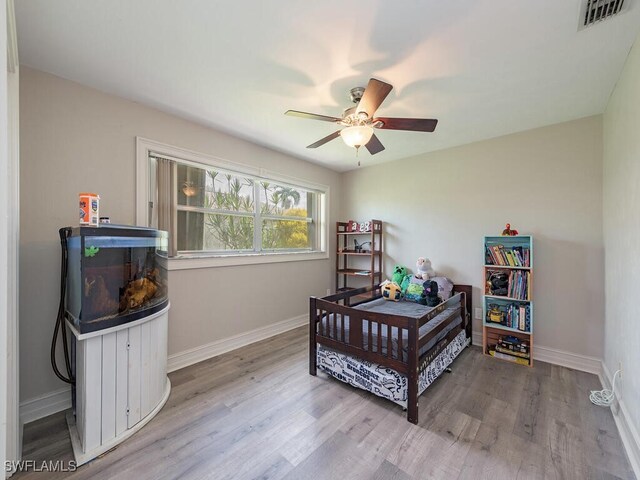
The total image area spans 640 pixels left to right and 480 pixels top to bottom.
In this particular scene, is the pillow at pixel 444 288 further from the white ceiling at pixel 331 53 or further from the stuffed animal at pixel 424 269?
the white ceiling at pixel 331 53

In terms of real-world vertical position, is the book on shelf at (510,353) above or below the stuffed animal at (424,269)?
below

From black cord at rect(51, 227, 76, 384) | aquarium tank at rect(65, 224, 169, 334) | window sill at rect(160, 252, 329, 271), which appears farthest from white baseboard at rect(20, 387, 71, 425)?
window sill at rect(160, 252, 329, 271)

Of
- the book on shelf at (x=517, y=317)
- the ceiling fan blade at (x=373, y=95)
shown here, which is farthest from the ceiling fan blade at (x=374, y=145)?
the book on shelf at (x=517, y=317)

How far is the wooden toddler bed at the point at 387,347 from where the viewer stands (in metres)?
1.91

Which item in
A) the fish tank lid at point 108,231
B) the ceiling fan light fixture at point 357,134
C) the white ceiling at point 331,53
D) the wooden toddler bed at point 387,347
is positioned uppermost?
the white ceiling at point 331,53

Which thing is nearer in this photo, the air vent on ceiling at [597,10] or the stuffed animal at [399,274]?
the air vent on ceiling at [597,10]

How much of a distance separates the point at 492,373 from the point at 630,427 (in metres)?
0.91

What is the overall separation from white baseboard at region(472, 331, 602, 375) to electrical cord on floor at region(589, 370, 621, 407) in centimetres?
39

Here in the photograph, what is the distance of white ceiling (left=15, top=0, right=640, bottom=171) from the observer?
1397 mm

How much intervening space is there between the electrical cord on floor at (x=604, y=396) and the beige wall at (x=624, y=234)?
67 mm

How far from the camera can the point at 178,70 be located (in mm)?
1877

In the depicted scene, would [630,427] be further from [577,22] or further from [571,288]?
[577,22]

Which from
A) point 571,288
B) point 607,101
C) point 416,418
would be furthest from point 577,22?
point 416,418

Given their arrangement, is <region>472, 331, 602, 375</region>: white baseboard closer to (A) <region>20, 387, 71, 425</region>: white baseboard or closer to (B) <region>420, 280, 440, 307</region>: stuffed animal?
(B) <region>420, 280, 440, 307</region>: stuffed animal
